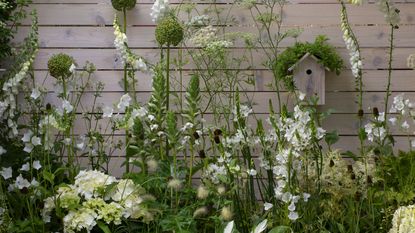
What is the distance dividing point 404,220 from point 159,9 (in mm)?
1656

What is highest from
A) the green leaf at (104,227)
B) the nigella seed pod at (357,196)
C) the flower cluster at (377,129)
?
the flower cluster at (377,129)

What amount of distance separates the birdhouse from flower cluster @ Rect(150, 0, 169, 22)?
2.53 feet

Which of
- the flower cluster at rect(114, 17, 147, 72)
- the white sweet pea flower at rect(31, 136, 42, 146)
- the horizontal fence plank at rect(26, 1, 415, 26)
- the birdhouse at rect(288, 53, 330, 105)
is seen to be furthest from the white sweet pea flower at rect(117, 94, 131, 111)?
the birdhouse at rect(288, 53, 330, 105)

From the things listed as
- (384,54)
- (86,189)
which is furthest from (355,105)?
(86,189)

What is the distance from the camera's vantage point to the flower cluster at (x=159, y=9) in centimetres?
369

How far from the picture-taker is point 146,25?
401 centimetres

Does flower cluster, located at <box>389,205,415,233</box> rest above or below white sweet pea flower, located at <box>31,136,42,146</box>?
below

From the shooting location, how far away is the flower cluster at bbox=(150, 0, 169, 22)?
3689 millimetres

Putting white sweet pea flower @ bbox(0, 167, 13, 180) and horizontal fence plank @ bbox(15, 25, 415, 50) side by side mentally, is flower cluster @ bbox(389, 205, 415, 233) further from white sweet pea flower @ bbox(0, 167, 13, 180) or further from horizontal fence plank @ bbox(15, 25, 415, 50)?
white sweet pea flower @ bbox(0, 167, 13, 180)

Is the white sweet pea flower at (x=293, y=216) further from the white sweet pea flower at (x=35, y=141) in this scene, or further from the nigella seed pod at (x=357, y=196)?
the white sweet pea flower at (x=35, y=141)

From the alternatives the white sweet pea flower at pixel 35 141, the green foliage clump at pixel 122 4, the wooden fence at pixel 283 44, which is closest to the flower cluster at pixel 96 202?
the white sweet pea flower at pixel 35 141

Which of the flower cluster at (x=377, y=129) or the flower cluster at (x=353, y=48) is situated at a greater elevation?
the flower cluster at (x=353, y=48)

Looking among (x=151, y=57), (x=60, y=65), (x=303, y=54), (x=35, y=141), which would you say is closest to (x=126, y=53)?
(x=60, y=65)

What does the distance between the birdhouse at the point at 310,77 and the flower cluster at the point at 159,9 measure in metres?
0.77
